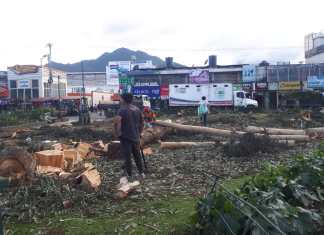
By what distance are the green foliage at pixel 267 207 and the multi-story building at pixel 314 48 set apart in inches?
2846

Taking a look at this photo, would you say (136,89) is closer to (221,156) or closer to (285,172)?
(221,156)

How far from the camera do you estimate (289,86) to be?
59.4m

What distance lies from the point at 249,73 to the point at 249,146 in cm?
5326

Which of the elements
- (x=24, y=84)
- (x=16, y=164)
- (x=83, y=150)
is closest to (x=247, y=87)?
(x=24, y=84)

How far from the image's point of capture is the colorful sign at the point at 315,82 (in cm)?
5915

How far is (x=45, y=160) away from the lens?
1013cm

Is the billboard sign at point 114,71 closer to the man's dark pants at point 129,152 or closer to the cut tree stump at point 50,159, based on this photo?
the cut tree stump at point 50,159

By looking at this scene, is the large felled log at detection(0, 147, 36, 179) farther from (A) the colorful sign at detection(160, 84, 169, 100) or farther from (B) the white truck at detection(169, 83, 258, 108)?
(A) the colorful sign at detection(160, 84, 169, 100)

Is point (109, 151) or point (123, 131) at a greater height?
point (123, 131)

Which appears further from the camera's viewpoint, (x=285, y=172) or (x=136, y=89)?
(x=136, y=89)

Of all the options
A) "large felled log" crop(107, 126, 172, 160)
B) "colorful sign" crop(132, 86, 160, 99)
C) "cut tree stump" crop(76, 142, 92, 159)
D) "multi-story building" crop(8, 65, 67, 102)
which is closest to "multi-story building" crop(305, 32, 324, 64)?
"colorful sign" crop(132, 86, 160, 99)

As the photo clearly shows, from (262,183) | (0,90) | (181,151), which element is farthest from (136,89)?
(262,183)

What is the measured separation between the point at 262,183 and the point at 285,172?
87cm

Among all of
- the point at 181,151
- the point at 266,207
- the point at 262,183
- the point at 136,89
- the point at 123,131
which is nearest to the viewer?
the point at 266,207
